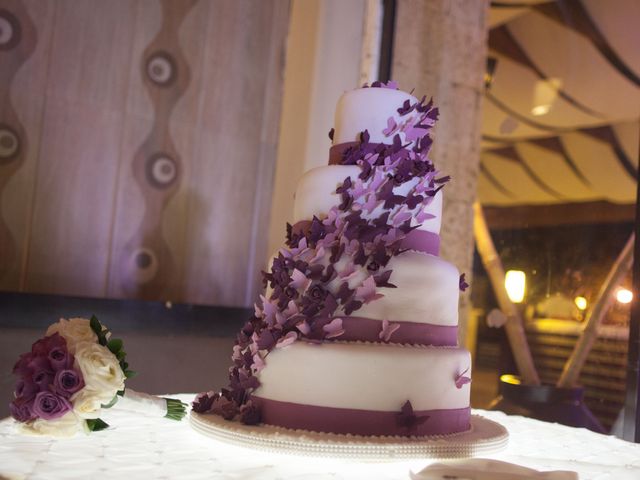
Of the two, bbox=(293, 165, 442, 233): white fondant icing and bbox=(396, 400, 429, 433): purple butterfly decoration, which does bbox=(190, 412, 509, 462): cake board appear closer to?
bbox=(396, 400, 429, 433): purple butterfly decoration

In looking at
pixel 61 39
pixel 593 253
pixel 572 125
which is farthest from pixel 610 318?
pixel 61 39

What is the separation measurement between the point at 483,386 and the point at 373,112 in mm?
1946

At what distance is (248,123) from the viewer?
9.62 feet

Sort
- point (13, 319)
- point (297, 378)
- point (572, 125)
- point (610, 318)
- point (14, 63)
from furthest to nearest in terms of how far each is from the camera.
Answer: point (572, 125)
point (610, 318)
point (14, 63)
point (13, 319)
point (297, 378)

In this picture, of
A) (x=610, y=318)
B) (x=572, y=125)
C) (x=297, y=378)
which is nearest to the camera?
(x=297, y=378)

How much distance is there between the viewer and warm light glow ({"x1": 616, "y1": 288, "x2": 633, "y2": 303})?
2502mm

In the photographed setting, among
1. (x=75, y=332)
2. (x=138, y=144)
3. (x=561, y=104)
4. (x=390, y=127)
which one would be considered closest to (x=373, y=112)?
(x=390, y=127)

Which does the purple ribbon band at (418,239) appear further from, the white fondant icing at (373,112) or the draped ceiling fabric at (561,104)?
the draped ceiling fabric at (561,104)

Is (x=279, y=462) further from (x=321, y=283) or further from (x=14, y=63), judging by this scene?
(x=14, y=63)

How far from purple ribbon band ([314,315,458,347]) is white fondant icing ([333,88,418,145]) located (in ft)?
1.36

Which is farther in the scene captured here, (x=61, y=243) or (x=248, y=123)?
(x=248, y=123)

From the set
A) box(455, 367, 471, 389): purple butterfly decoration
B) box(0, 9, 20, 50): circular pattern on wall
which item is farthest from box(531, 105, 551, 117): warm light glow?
box(0, 9, 20, 50): circular pattern on wall

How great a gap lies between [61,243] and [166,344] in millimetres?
552

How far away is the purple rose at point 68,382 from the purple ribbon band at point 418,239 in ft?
1.78
